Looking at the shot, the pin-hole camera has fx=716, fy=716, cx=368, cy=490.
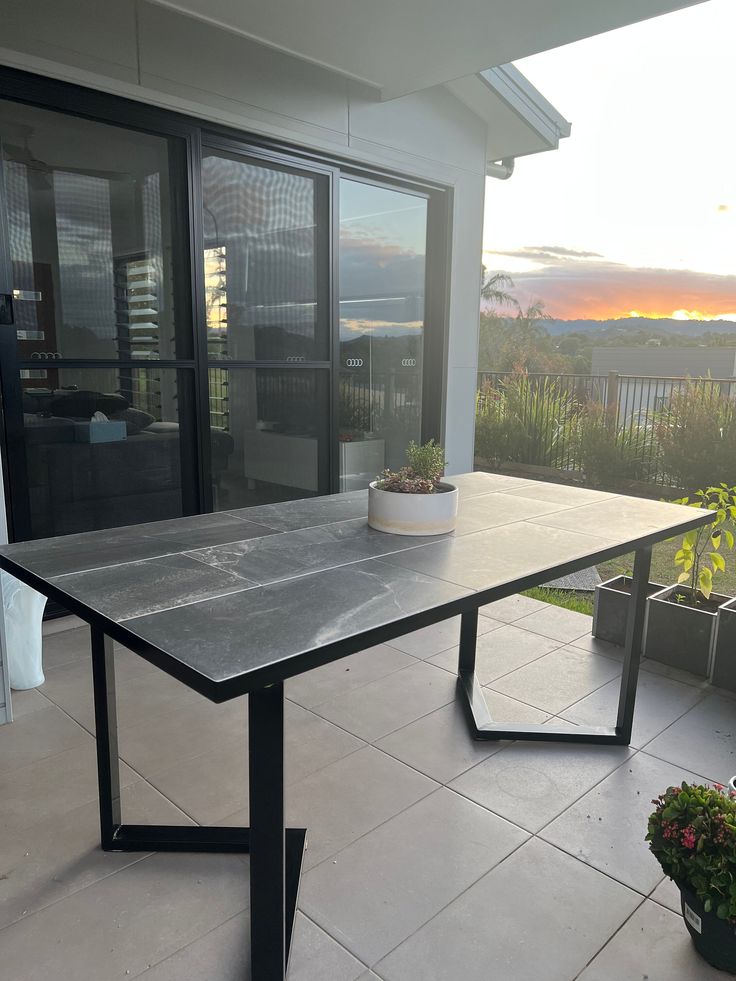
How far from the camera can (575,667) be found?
9.91 ft

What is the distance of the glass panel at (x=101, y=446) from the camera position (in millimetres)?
3104

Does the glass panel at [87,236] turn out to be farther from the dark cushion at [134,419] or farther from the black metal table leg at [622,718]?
the black metal table leg at [622,718]

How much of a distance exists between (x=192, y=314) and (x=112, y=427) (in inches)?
26.7

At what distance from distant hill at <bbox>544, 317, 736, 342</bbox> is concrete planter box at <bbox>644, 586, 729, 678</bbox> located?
6.25 m

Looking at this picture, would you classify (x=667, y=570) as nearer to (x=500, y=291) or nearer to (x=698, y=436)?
(x=698, y=436)

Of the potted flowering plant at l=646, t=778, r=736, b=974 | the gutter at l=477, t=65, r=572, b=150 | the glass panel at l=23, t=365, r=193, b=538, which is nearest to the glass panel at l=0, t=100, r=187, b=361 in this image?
the glass panel at l=23, t=365, r=193, b=538

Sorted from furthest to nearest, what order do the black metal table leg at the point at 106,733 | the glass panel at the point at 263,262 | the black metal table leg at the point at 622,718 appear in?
the glass panel at the point at 263,262
the black metal table leg at the point at 622,718
the black metal table leg at the point at 106,733

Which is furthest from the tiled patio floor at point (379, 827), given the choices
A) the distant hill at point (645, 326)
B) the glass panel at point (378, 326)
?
the distant hill at point (645, 326)

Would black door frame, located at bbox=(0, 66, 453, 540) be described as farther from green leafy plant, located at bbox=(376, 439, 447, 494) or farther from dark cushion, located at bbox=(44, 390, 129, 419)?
green leafy plant, located at bbox=(376, 439, 447, 494)

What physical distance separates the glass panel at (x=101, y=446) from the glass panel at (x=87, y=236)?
5.0 inches

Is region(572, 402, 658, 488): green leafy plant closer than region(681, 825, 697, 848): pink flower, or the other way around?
region(681, 825, 697, 848): pink flower

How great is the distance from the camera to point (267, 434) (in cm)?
396

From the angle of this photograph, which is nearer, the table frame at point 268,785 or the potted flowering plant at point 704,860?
the table frame at point 268,785

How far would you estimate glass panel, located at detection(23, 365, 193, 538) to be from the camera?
3.10 meters
